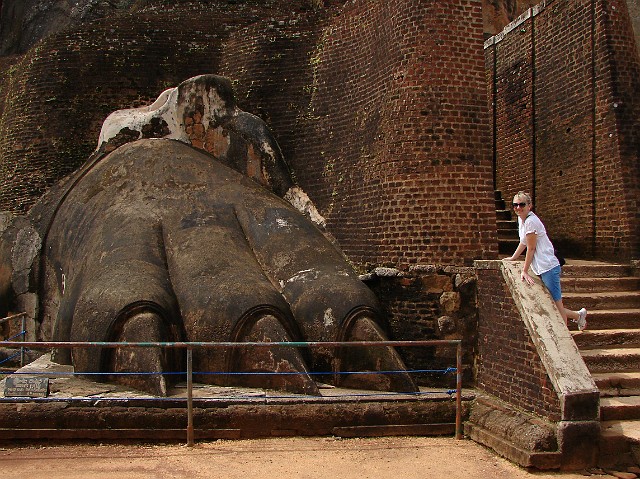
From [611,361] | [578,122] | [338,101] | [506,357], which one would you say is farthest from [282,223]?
[578,122]

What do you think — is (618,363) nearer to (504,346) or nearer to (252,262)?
(504,346)

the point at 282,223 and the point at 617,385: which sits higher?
the point at 282,223

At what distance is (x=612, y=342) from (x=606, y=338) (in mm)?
82

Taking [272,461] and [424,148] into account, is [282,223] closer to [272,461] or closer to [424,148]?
[424,148]

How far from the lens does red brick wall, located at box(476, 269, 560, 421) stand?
6410 millimetres

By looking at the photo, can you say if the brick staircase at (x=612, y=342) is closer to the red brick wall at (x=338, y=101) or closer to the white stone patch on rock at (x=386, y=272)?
the red brick wall at (x=338, y=101)

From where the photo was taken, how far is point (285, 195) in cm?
1030

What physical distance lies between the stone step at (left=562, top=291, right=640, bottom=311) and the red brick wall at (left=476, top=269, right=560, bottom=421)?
1069 millimetres

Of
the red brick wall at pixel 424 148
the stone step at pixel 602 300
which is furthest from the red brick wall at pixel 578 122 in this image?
the red brick wall at pixel 424 148

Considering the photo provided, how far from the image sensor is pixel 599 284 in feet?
28.2

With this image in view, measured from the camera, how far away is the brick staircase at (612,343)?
20.1 feet

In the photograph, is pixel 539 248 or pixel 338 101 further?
pixel 338 101

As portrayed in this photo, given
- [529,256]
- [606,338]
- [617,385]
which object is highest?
[529,256]

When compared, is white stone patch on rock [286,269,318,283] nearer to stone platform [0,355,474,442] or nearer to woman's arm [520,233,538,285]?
stone platform [0,355,474,442]
